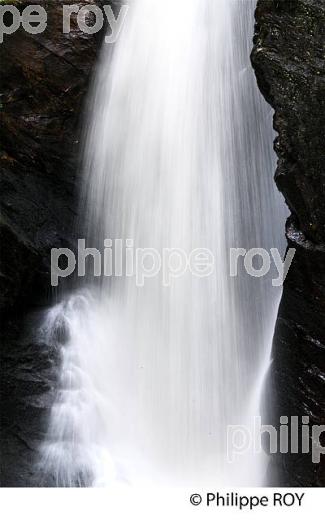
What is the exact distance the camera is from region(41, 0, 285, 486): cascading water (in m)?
4.57

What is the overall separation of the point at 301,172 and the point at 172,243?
5.25ft

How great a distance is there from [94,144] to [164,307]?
1.76 metres

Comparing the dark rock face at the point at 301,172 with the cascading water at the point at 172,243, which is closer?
the dark rock face at the point at 301,172

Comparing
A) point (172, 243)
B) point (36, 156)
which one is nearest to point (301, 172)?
point (172, 243)

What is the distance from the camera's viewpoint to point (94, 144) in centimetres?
524

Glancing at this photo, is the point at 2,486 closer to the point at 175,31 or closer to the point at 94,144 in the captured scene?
the point at 94,144

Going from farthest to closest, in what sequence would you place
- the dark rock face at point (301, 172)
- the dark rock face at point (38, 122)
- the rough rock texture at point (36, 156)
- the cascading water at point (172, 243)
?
1. the dark rock face at point (38, 122)
2. the rough rock texture at point (36, 156)
3. the cascading water at point (172, 243)
4. the dark rock face at point (301, 172)

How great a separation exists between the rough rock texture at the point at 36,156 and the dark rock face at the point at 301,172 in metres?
2.00

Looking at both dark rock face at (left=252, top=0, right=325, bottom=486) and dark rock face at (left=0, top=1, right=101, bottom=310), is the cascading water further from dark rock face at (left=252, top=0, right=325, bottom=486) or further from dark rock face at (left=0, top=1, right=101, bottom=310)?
dark rock face at (left=252, top=0, right=325, bottom=486)

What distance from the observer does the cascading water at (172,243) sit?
15.0 ft

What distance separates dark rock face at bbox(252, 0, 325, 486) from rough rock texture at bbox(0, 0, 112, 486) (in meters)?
2.00

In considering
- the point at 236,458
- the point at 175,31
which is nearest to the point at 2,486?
the point at 236,458

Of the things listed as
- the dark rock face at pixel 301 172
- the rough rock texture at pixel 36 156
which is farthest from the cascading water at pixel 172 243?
the dark rock face at pixel 301 172

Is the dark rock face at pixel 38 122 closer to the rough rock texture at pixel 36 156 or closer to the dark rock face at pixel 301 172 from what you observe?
the rough rock texture at pixel 36 156
